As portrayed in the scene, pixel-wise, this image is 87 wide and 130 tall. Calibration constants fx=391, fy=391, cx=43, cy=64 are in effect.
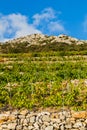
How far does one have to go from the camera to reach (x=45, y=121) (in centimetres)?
2209

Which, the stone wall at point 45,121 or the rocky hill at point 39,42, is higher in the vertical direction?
the rocky hill at point 39,42

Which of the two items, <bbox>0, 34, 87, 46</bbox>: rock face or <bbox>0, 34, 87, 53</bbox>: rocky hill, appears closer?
<bbox>0, 34, 87, 53</bbox>: rocky hill

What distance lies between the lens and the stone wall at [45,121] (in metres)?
21.9

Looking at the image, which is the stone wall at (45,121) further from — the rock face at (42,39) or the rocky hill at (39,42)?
the rock face at (42,39)

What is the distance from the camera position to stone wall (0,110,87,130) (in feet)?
71.9

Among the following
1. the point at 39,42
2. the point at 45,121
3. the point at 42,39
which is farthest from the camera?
the point at 42,39

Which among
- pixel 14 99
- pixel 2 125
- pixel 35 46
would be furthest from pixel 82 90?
pixel 35 46

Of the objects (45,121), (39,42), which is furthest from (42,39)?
(45,121)

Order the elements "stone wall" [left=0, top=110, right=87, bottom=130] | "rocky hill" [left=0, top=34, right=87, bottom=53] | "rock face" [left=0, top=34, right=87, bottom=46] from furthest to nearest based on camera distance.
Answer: "rock face" [left=0, top=34, right=87, bottom=46] < "rocky hill" [left=0, top=34, right=87, bottom=53] < "stone wall" [left=0, top=110, right=87, bottom=130]

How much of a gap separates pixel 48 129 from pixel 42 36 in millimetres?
111562

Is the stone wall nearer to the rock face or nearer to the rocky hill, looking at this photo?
the rocky hill

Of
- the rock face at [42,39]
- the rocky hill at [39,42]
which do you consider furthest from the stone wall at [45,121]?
the rock face at [42,39]

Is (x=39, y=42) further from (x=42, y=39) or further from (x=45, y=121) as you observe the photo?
(x=45, y=121)

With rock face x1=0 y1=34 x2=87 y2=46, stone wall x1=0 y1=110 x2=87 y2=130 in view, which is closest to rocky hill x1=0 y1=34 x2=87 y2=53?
rock face x1=0 y1=34 x2=87 y2=46
